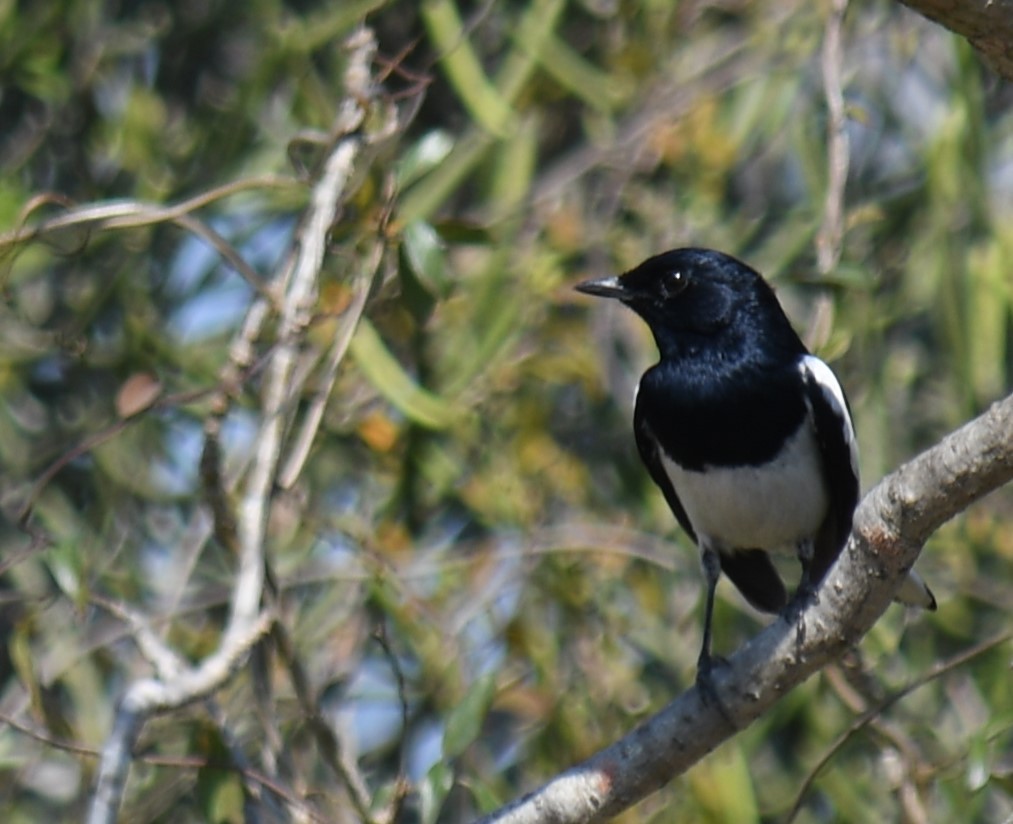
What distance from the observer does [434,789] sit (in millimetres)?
3039

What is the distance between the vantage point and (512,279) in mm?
4367

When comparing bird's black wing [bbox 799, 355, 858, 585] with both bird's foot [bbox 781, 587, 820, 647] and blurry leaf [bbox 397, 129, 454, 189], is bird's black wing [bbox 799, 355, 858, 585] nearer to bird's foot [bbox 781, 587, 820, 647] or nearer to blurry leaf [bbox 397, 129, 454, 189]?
bird's foot [bbox 781, 587, 820, 647]

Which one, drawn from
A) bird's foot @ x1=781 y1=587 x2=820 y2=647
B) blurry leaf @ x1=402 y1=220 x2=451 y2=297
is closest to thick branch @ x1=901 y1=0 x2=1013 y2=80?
bird's foot @ x1=781 y1=587 x2=820 y2=647

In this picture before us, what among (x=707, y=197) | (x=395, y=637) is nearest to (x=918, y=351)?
(x=707, y=197)

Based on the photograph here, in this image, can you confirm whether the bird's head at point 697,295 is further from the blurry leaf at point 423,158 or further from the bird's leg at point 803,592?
the blurry leaf at point 423,158

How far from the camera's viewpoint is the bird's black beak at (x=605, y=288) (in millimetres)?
3915

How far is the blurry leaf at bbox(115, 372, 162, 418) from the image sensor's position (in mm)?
3238

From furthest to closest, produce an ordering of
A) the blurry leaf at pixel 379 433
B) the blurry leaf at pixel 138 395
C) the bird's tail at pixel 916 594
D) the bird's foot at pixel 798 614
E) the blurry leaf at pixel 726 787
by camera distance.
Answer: the blurry leaf at pixel 379 433, the bird's tail at pixel 916 594, the blurry leaf at pixel 726 787, the blurry leaf at pixel 138 395, the bird's foot at pixel 798 614

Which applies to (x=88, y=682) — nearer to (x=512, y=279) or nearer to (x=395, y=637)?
(x=395, y=637)

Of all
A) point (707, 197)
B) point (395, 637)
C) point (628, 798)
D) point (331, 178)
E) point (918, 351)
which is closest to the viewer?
point (628, 798)

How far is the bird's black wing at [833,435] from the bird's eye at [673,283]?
12.4 inches

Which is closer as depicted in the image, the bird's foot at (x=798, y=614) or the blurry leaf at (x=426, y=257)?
the bird's foot at (x=798, y=614)

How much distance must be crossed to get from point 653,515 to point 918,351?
36.9 inches

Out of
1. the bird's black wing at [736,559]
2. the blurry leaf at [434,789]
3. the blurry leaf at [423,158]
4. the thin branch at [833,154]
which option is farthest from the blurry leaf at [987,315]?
the blurry leaf at [434,789]
